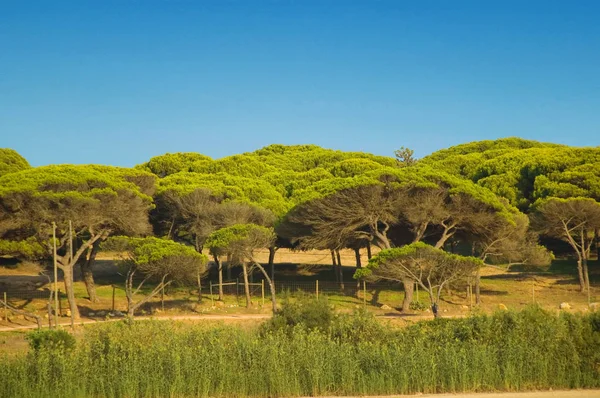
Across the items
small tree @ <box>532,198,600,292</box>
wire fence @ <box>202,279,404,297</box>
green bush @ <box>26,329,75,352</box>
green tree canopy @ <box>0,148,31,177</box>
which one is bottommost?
green bush @ <box>26,329,75,352</box>

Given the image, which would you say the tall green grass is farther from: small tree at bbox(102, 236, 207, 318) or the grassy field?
the grassy field

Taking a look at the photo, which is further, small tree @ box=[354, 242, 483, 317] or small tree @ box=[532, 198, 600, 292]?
small tree @ box=[532, 198, 600, 292]

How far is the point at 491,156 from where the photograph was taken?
57.0 m

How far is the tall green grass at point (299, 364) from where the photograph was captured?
14398mm

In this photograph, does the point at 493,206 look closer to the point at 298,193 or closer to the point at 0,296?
the point at 298,193

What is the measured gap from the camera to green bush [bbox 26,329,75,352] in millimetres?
16172

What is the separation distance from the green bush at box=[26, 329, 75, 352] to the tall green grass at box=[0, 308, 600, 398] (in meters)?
0.27

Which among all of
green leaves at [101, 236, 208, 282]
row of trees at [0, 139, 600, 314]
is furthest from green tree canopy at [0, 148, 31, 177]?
green leaves at [101, 236, 208, 282]

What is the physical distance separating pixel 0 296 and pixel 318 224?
47.6ft

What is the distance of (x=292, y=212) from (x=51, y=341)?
63.7 feet

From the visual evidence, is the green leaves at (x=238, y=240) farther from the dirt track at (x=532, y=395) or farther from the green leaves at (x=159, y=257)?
the dirt track at (x=532, y=395)

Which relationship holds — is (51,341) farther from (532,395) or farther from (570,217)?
(570,217)

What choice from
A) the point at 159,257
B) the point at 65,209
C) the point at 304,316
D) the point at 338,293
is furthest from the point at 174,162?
the point at 304,316

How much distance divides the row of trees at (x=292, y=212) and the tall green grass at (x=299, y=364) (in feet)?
36.0
